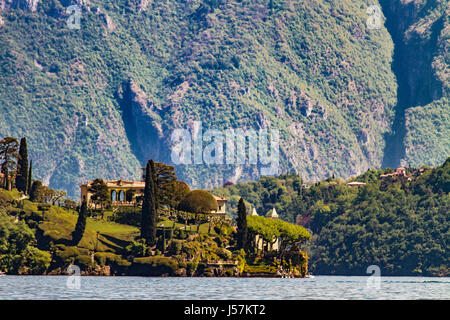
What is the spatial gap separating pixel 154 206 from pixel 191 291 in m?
60.9

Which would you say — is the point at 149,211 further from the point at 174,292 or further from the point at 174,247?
the point at 174,292

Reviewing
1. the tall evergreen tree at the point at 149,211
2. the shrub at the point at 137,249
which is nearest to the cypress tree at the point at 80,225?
the shrub at the point at 137,249

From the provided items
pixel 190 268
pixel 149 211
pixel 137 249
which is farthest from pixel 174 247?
pixel 149 211

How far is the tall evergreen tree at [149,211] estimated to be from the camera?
190m

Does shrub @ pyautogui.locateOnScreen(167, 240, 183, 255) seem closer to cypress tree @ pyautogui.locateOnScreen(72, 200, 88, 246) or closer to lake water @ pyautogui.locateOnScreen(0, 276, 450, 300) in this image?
cypress tree @ pyautogui.locateOnScreen(72, 200, 88, 246)

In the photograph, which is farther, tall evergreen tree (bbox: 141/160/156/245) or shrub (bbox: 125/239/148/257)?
shrub (bbox: 125/239/148/257)

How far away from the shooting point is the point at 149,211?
7525 inches

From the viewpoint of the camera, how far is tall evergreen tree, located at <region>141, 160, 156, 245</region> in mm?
190250

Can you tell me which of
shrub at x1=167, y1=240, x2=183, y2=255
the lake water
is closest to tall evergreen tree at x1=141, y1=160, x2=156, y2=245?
shrub at x1=167, y1=240, x2=183, y2=255

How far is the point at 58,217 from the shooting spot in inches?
7603

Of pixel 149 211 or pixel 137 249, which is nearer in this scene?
pixel 137 249
